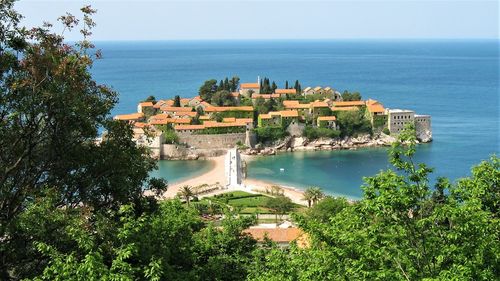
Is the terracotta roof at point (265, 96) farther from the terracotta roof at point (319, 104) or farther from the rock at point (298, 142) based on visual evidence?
the rock at point (298, 142)

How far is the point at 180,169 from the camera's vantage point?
40125mm

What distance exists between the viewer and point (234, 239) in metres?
9.52

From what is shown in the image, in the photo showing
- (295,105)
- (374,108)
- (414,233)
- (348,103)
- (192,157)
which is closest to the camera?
(414,233)

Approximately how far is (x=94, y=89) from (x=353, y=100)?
48.4 m

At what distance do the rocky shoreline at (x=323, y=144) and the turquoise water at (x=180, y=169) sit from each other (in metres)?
4.37

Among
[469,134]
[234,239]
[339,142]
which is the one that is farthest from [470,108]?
[234,239]

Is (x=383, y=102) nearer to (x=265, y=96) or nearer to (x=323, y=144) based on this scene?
(x=265, y=96)

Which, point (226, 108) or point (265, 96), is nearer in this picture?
point (226, 108)

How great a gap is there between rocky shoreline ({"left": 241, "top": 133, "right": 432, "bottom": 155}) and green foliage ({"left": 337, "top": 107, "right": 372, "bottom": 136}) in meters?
0.53

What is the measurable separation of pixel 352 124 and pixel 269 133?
7.04 m

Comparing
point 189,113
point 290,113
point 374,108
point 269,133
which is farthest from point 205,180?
point 374,108

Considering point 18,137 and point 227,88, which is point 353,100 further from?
point 18,137

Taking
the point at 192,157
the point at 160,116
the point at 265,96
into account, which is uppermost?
the point at 265,96

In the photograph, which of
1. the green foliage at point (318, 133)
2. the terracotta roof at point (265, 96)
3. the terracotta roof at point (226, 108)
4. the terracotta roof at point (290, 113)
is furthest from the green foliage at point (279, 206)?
the terracotta roof at point (265, 96)
